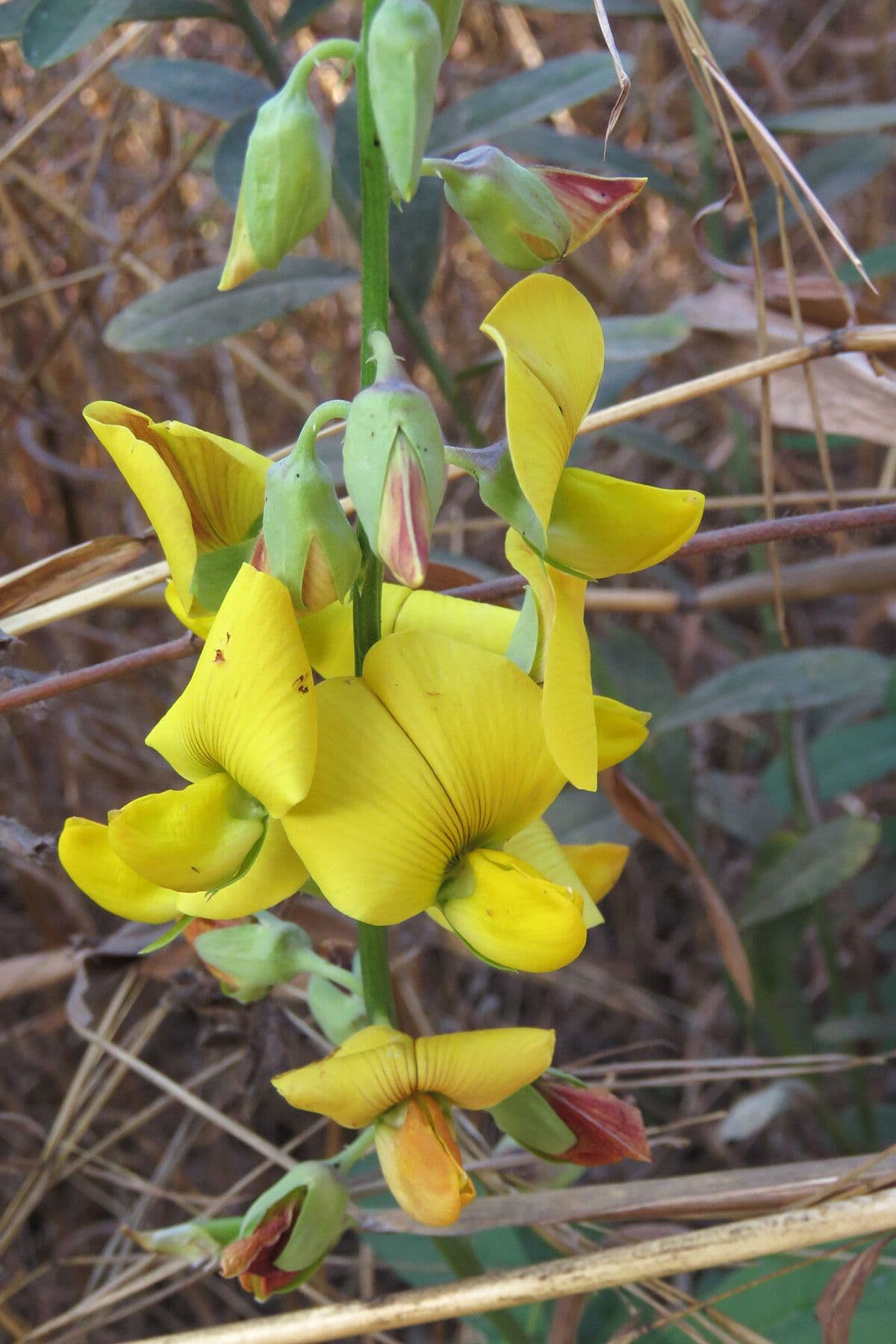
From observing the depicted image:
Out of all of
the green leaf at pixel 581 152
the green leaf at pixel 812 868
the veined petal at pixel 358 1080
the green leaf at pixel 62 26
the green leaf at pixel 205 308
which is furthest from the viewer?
the green leaf at pixel 581 152

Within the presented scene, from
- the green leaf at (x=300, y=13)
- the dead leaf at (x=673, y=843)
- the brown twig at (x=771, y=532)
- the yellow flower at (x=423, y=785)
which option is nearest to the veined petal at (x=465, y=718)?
the yellow flower at (x=423, y=785)

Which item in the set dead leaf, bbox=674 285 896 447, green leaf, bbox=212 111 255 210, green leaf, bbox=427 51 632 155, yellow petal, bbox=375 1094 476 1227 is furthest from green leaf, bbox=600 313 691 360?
yellow petal, bbox=375 1094 476 1227

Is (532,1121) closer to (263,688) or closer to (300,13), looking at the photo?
(263,688)

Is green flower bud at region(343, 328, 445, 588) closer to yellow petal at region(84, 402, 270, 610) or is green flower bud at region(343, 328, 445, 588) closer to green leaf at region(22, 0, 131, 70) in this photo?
yellow petal at region(84, 402, 270, 610)

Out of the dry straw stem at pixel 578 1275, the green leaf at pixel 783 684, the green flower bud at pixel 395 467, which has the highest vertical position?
the green flower bud at pixel 395 467

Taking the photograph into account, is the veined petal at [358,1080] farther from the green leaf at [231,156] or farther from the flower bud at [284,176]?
the green leaf at [231,156]

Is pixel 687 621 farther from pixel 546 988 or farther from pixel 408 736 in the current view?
pixel 408 736
